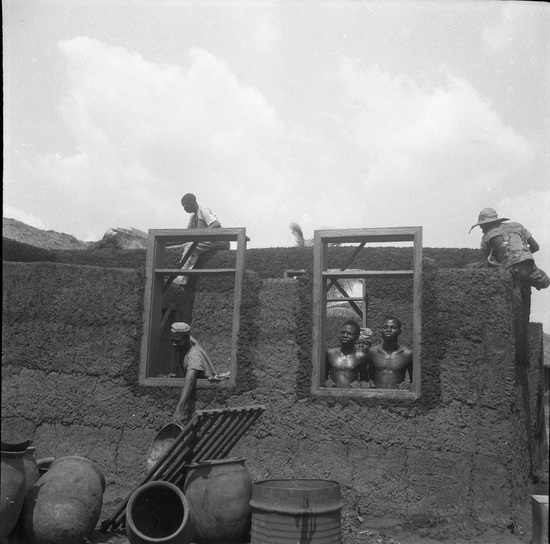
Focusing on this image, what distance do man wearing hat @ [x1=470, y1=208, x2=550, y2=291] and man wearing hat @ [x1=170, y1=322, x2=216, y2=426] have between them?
11.9 ft

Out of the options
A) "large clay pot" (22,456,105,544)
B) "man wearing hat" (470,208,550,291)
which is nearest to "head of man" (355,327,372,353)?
"man wearing hat" (470,208,550,291)

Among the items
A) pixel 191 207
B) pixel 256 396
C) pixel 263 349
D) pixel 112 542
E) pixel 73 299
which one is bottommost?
pixel 112 542

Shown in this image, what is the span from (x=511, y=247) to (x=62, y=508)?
18.7 ft

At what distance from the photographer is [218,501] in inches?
241

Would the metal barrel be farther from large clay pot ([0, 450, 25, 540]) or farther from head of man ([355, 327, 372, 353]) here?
head of man ([355, 327, 372, 353])

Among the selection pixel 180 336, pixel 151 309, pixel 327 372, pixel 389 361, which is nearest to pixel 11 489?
pixel 180 336

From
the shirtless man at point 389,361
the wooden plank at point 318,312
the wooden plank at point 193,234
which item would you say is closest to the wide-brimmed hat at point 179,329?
the wooden plank at point 193,234

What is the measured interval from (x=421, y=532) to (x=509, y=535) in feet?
2.63

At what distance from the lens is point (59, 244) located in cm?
1778

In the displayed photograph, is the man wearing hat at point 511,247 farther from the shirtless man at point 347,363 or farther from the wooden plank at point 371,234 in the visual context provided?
the shirtless man at point 347,363

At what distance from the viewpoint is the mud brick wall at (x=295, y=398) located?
22.1 ft

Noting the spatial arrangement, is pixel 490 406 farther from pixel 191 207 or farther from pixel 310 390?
pixel 191 207

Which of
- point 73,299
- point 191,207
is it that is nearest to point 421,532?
point 73,299

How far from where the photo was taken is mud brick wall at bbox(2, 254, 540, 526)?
6.75 meters
